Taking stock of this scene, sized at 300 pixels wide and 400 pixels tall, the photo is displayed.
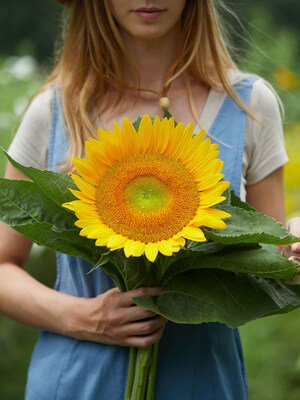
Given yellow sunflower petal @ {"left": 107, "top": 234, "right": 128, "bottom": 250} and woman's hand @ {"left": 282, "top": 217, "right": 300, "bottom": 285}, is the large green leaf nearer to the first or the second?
yellow sunflower petal @ {"left": 107, "top": 234, "right": 128, "bottom": 250}

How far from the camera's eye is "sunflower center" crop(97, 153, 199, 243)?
1056 mm

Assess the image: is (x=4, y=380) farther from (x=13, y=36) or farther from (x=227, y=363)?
(x=13, y=36)

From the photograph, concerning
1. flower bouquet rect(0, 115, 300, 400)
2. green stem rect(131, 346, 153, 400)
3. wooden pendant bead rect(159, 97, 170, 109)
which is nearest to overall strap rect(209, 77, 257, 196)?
wooden pendant bead rect(159, 97, 170, 109)

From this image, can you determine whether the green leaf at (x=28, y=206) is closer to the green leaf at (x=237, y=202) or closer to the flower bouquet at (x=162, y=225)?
the flower bouquet at (x=162, y=225)

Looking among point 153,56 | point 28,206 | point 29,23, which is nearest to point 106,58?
point 153,56

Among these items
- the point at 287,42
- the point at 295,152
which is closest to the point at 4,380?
the point at 295,152

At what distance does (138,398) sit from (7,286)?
19.8 inches

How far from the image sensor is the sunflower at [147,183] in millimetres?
1061

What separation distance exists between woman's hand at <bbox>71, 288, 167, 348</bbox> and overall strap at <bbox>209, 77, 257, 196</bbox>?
0.41 metres

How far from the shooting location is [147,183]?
3.66 feet

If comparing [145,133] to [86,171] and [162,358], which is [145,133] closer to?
[86,171]

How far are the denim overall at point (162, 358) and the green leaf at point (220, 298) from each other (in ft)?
1.07

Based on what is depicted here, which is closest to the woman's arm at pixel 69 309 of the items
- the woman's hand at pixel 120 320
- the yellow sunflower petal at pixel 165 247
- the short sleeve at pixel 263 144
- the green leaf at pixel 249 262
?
the woman's hand at pixel 120 320

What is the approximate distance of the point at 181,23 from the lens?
1747mm
